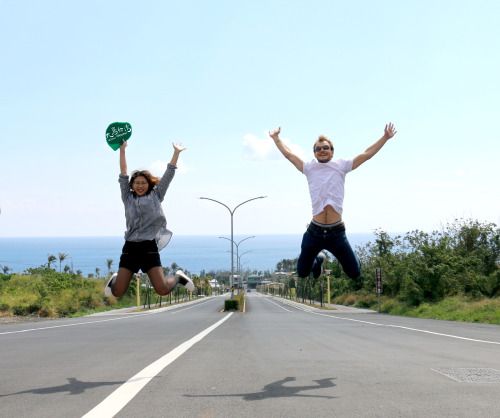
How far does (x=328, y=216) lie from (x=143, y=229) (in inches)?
96.3

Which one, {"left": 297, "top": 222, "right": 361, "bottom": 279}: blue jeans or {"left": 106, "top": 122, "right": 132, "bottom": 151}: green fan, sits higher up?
{"left": 106, "top": 122, "right": 132, "bottom": 151}: green fan

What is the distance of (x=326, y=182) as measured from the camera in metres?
8.40

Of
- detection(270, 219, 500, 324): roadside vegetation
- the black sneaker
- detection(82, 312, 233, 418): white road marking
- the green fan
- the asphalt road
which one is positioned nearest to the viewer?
detection(82, 312, 233, 418): white road marking

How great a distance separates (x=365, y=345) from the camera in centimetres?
1241

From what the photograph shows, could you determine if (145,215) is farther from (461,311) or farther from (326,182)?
(461,311)

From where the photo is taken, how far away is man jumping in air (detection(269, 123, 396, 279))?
8250mm

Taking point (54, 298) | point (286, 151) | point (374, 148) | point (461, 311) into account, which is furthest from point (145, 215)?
point (54, 298)

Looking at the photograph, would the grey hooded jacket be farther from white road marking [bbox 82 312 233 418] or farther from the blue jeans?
the blue jeans

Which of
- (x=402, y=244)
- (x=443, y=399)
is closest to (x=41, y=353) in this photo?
(x=443, y=399)

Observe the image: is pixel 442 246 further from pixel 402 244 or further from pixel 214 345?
pixel 214 345

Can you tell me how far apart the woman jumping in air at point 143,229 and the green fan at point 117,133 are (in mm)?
102

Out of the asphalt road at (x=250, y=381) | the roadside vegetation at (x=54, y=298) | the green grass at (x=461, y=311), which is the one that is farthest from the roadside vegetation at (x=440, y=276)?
the asphalt road at (x=250, y=381)

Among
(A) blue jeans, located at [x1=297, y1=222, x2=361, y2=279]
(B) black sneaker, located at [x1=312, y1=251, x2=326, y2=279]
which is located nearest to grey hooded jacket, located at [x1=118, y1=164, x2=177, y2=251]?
(A) blue jeans, located at [x1=297, y1=222, x2=361, y2=279]

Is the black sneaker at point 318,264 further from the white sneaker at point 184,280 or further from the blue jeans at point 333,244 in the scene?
the white sneaker at point 184,280
